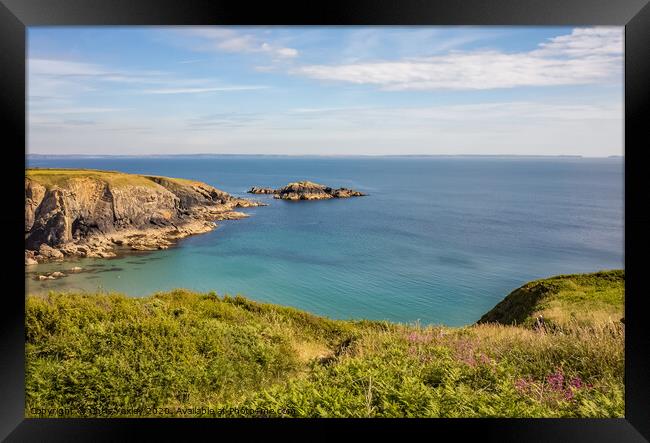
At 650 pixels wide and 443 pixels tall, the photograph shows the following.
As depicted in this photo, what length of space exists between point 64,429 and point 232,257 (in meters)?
21.7

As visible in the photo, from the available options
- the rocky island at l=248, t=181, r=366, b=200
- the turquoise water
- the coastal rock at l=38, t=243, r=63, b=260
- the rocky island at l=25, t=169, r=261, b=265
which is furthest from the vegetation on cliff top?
the rocky island at l=248, t=181, r=366, b=200

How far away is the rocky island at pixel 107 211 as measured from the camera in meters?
18.1

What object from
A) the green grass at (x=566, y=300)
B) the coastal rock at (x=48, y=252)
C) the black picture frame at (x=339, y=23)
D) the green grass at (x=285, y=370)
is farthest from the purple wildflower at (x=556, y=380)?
the coastal rock at (x=48, y=252)

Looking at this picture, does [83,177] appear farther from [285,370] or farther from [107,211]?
[285,370]

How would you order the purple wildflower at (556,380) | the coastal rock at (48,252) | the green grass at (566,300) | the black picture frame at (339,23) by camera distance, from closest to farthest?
the black picture frame at (339,23)
the purple wildflower at (556,380)
the green grass at (566,300)
the coastal rock at (48,252)

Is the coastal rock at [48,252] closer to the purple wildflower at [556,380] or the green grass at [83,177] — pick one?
the green grass at [83,177]

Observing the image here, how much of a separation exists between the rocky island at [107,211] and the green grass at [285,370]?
48.7 feet

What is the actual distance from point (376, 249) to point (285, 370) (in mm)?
21219

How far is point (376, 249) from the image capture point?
985 inches

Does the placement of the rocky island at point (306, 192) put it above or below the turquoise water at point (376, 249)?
above

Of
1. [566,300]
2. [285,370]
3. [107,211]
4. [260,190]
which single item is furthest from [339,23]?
[260,190]

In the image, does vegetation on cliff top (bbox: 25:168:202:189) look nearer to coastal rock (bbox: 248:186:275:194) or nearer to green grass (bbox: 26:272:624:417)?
coastal rock (bbox: 248:186:275:194)

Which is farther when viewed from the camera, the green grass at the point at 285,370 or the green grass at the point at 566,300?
the green grass at the point at 566,300

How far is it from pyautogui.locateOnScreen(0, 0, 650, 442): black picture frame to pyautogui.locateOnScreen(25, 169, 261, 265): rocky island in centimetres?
1573
